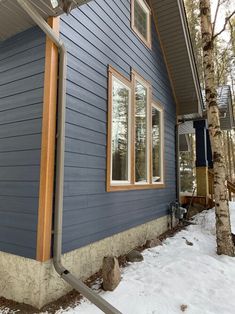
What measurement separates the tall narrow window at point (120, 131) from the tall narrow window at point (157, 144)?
1.46 metres

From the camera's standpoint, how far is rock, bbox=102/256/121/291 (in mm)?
3186

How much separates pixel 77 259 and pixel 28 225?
32.1 inches

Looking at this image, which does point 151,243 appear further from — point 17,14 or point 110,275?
point 17,14

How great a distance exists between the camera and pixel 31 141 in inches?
123

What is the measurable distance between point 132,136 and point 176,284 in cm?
268

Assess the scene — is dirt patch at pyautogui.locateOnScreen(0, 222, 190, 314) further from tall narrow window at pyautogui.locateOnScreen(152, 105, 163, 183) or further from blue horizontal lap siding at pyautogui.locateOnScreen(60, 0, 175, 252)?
tall narrow window at pyautogui.locateOnScreen(152, 105, 163, 183)

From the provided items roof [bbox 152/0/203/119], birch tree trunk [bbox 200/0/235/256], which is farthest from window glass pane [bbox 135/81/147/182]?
roof [bbox 152/0/203/119]

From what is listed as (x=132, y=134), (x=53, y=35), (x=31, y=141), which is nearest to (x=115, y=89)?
(x=132, y=134)

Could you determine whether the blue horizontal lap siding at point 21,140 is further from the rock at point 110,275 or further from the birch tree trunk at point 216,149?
the birch tree trunk at point 216,149

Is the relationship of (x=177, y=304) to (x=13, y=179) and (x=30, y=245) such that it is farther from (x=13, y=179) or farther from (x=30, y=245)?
(x=13, y=179)

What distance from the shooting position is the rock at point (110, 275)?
3.19 metres

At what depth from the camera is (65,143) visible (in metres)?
3.25

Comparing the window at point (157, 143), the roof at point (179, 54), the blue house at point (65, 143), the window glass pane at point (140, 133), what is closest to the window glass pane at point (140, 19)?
the blue house at point (65, 143)

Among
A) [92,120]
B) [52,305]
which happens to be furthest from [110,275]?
[92,120]
